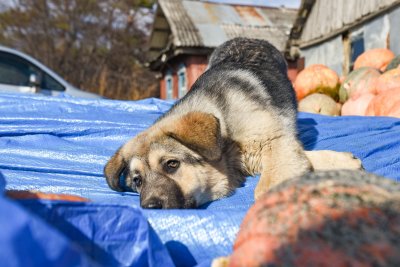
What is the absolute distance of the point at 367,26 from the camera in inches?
446

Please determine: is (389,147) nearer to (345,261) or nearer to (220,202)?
(220,202)

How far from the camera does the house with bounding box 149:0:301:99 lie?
671 inches

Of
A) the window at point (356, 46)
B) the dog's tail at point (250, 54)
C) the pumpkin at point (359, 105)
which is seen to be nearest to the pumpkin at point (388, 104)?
the pumpkin at point (359, 105)

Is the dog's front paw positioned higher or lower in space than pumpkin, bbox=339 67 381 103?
higher

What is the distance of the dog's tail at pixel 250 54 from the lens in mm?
4621

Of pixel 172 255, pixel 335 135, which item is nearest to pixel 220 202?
pixel 172 255

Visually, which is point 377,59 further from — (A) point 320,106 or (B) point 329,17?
(B) point 329,17

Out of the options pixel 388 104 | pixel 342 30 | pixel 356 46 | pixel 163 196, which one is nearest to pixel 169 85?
pixel 342 30

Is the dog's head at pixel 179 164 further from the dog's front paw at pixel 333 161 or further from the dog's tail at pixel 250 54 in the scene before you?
the dog's tail at pixel 250 54

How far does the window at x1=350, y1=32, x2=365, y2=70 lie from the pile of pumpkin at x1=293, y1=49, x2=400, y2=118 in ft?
8.09

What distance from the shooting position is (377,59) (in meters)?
9.18

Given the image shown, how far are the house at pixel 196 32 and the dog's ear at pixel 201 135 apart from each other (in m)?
13.9

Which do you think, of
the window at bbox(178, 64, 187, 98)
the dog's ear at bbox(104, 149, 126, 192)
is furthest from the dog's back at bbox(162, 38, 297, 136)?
the window at bbox(178, 64, 187, 98)

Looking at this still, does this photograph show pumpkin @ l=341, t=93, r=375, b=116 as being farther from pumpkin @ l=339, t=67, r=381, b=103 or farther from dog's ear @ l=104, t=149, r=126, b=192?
dog's ear @ l=104, t=149, r=126, b=192
